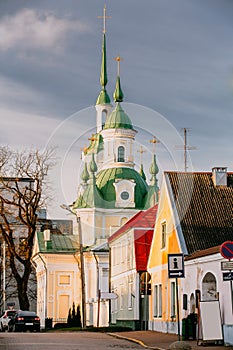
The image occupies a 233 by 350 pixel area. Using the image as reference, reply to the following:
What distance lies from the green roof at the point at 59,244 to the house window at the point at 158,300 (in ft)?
108

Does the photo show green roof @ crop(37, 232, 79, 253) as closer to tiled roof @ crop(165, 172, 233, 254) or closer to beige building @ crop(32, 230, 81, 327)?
beige building @ crop(32, 230, 81, 327)

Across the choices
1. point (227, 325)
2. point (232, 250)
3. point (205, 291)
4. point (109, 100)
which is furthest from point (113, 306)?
point (109, 100)

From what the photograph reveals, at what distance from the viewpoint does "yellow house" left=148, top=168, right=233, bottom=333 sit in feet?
105

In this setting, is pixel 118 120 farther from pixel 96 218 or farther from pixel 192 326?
pixel 192 326

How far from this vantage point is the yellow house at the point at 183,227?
105 feet

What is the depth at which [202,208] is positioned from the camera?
34094mm

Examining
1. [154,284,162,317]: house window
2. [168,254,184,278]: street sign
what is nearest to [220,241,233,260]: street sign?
[168,254,184,278]: street sign

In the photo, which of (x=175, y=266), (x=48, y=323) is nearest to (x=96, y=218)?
(x=48, y=323)

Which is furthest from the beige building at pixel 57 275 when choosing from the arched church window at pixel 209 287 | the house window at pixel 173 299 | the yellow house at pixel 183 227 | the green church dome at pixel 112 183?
the arched church window at pixel 209 287

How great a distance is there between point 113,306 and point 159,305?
46.7ft

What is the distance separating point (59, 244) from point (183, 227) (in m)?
38.8

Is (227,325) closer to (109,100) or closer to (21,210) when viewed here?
(21,210)

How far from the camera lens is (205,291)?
2875 centimetres

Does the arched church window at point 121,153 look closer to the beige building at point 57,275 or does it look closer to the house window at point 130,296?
the house window at point 130,296
